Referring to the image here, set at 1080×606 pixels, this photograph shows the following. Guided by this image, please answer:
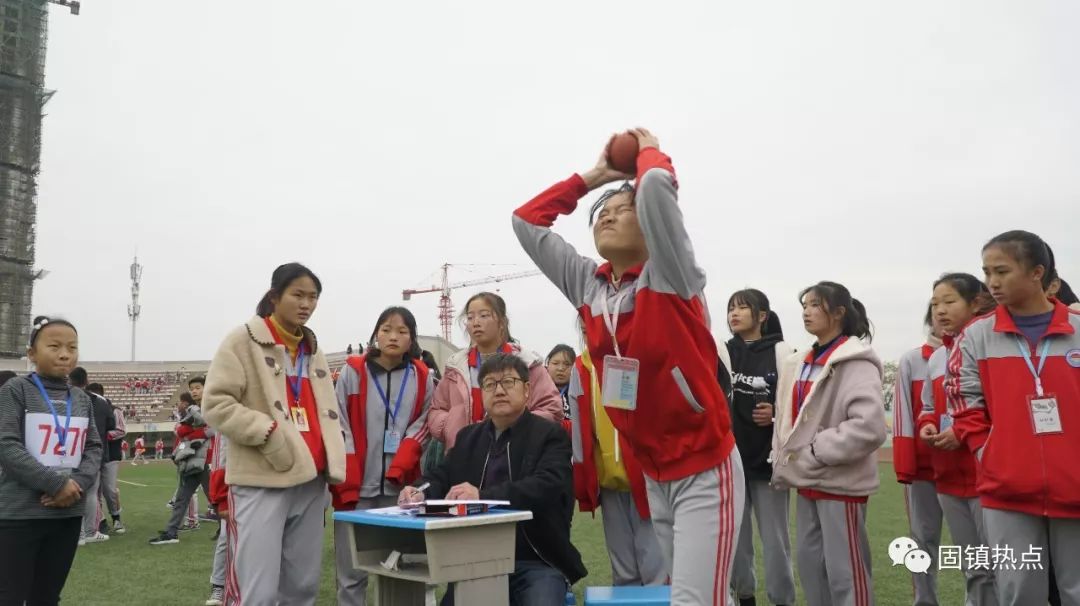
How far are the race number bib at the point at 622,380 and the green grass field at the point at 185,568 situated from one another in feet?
11.9

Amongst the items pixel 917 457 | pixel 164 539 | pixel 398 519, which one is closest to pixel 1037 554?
pixel 917 457

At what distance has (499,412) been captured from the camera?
413 centimetres

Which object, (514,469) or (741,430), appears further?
(741,430)

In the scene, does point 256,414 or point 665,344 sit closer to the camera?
point 665,344

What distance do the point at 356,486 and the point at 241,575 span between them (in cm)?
94

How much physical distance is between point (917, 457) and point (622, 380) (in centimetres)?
312

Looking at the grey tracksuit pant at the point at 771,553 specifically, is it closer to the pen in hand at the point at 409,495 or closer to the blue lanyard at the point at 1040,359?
the blue lanyard at the point at 1040,359

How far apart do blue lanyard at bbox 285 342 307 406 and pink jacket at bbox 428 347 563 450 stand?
3.18ft

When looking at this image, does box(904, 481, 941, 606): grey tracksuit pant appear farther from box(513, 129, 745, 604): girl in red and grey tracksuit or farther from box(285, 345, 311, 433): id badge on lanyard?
box(285, 345, 311, 433): id badge on lanyard

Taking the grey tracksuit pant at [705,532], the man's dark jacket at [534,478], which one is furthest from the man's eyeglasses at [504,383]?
the grey tracksuit pant at [705,532]

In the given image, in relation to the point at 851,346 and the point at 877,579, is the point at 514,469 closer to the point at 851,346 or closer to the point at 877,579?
the point at 851,346

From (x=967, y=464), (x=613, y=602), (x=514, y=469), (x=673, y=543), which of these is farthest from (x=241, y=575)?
(x=967, y=464)

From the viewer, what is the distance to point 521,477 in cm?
399

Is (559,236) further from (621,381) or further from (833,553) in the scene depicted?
(833,553)
